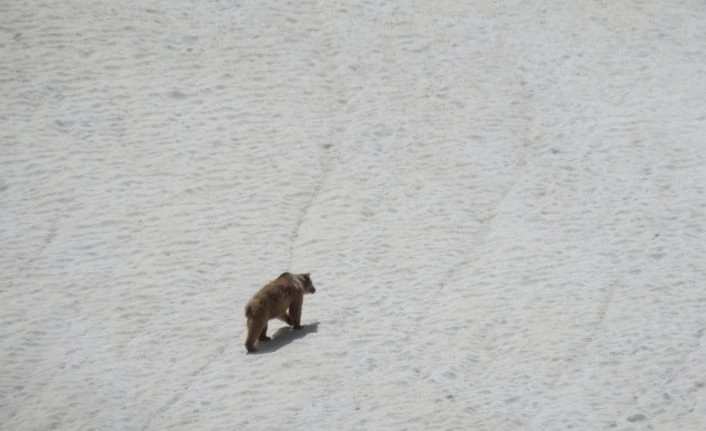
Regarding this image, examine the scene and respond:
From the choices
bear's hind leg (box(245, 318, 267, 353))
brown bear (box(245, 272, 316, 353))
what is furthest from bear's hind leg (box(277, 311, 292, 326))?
bear's hind leg (box(245, 318, 267, 353))

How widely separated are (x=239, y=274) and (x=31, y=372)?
3.21 m

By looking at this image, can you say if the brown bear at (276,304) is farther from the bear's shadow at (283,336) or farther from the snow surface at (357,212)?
the snow surface at (357,212)

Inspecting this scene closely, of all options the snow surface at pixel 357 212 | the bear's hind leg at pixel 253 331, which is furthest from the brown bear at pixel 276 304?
the snow surface at pixel 357 212

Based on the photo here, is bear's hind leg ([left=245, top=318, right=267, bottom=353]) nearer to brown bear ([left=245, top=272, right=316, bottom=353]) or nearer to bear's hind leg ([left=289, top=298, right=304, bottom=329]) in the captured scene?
brown bear ([left=245, top=272, right=316, bottom=353])

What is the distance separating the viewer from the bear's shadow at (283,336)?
14.4 metres

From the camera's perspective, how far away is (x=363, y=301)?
15711 mm

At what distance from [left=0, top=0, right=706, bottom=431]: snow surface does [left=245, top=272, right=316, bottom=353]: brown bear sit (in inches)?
8.9

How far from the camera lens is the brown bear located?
14061 millimetres

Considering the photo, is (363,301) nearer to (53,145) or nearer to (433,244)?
(433,244)

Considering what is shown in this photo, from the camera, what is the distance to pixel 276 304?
14.2m

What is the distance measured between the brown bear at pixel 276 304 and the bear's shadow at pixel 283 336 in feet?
0.23

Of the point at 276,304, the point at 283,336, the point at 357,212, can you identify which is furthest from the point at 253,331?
the point at 357,212

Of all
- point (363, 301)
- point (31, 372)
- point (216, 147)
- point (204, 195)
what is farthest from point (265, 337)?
point (216, 147)

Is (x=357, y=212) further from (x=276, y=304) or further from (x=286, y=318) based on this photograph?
(x=276, y=304)
